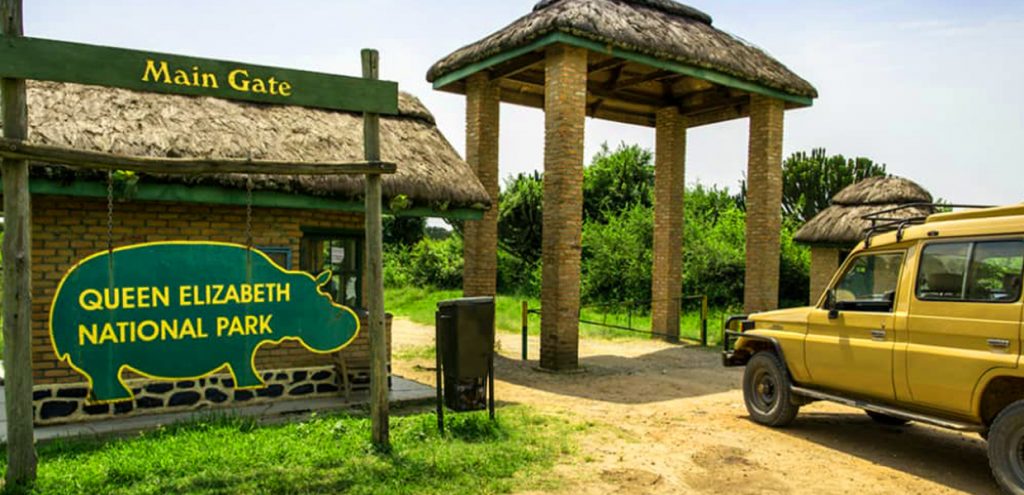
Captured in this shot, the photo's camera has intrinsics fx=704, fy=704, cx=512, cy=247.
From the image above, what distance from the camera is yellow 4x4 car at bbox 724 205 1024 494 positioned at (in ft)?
19.6

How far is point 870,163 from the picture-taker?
101ft

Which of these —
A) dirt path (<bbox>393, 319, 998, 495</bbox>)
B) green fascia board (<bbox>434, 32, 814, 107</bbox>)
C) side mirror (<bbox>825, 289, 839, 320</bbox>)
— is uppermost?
green fascia board (<bbox>434, 32, 814, 107</bbox>)

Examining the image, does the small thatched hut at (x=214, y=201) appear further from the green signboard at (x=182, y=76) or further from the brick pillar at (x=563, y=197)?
the brick pillar at (x=563, y=197)

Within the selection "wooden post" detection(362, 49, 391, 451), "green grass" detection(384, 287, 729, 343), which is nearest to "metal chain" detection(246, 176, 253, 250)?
"wooden post" detection(362, 49, 391, 451)

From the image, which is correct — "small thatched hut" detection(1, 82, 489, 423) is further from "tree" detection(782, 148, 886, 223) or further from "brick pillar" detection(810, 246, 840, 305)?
"tree" detection(782, 148, 886, 223)

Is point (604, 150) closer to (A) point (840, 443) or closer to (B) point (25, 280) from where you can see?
(A) point (840, 443)

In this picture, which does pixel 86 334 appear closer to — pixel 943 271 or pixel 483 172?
pixel 943 271

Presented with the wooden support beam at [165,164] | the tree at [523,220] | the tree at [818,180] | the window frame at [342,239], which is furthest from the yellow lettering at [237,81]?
the tree at [818,180]

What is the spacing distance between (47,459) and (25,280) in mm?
1731

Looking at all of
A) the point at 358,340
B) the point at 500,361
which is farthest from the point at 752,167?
the point at 358,340

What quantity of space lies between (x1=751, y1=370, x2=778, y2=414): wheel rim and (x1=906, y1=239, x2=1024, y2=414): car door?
1987mm

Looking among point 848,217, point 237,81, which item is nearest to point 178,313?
point 237,81

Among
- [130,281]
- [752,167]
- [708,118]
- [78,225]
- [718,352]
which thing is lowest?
[718,352]

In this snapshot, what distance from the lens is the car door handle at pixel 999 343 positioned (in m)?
5.91
